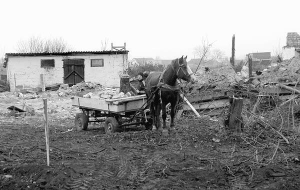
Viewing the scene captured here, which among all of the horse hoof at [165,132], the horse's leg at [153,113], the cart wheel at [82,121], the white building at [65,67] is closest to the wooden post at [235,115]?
the horse hoof at [165,132]

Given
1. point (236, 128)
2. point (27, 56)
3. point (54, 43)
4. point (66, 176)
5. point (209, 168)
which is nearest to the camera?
point (66, 176)

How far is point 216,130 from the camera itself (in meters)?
8.49

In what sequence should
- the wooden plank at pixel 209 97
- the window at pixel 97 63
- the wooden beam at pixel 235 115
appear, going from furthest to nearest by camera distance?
the window at pixel 97 63 → the wooden plank at pixel 209 97 → the wooden beam at pixel 235 115

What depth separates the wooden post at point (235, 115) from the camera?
308 inches

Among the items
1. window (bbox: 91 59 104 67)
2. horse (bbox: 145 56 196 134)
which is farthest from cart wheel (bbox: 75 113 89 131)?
window (bbox: 91 59 104 67)

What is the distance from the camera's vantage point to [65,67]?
2862 centimetres

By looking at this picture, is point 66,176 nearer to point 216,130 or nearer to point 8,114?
point 216,130

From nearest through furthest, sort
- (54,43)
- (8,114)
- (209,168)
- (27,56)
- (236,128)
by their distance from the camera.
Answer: (209,168) < (236,128) < (8,114) < (27,56) < (54,43)

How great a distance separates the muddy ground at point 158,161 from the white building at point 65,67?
19.9 meters

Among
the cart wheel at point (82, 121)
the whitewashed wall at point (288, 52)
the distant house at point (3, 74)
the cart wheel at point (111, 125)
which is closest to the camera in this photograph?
the cart wheel at point (111, 125)

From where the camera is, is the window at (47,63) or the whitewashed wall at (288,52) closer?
the window at (47,63)

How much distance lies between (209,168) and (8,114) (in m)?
11.8

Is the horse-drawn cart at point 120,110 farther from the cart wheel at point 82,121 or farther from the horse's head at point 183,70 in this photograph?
the horse's head at point 183,70

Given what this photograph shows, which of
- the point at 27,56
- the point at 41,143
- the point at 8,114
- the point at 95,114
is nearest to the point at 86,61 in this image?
the point at 27,56
